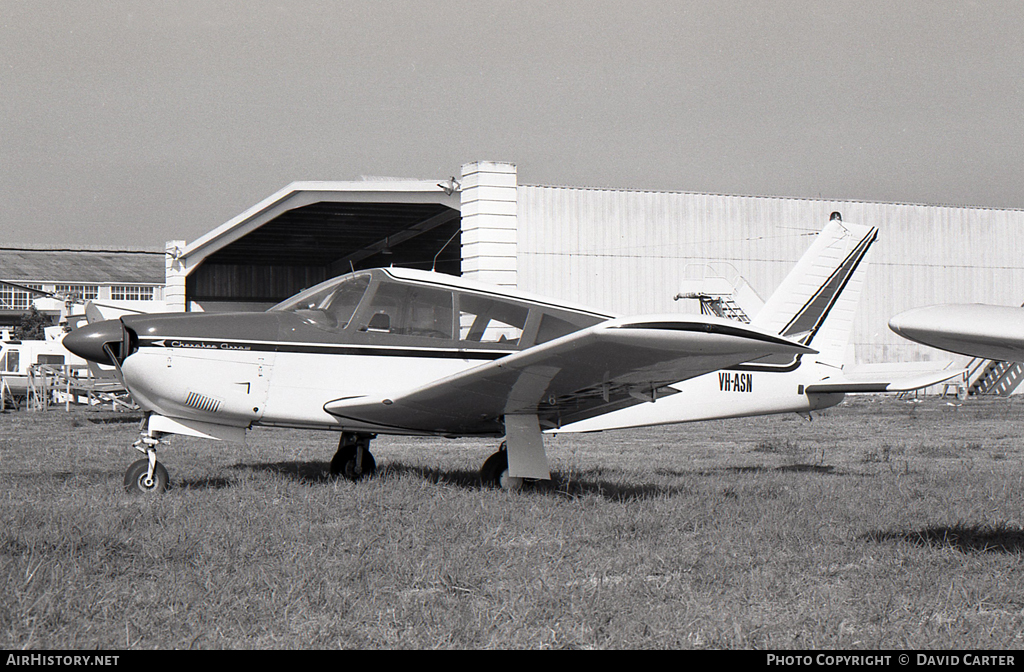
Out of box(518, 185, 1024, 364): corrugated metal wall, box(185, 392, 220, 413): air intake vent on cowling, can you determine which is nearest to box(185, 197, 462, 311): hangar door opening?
box(518, 185, 1024, 364): corrugated metal wall

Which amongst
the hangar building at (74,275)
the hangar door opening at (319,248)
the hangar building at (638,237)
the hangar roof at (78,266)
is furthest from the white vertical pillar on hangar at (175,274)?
the hangar roof at (78,266)

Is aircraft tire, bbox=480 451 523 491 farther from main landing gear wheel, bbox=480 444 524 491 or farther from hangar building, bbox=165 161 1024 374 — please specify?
hangar building, bbox=165 161 1024 374

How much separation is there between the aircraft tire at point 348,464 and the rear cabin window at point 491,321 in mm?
1537

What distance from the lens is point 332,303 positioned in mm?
7594

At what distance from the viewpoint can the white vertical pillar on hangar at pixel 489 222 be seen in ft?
72.5

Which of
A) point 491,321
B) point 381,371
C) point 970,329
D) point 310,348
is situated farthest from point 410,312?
point 970,329

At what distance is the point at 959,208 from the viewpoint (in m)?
28.8

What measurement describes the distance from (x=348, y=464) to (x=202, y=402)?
5.29ft

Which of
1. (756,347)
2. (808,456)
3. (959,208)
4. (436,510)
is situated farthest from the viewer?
(959,208)

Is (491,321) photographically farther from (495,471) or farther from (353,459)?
(353,459)

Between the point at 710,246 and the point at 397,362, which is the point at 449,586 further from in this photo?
the point at 710,246

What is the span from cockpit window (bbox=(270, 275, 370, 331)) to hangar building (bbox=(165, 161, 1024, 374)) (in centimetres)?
1437
